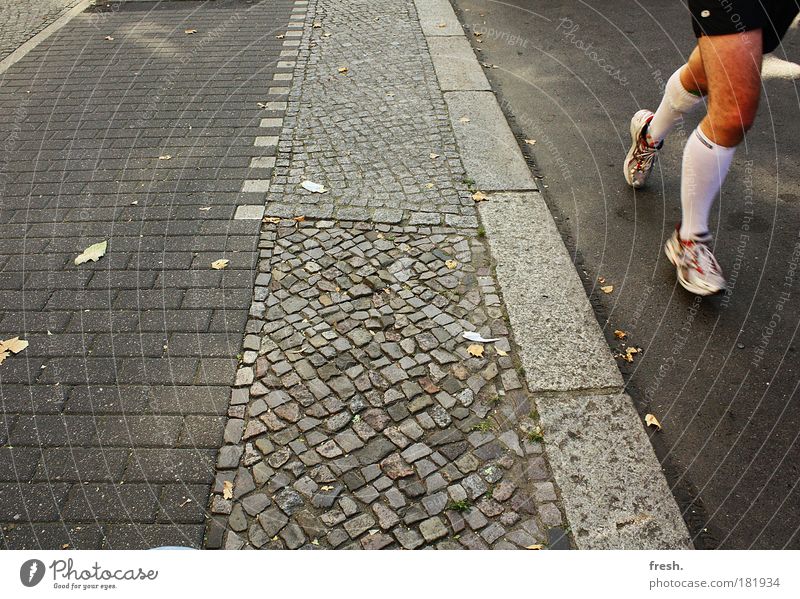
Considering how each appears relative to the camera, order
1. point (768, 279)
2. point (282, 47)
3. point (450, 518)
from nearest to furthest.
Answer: point (450, 518), point (768, 279), point (282, 47)

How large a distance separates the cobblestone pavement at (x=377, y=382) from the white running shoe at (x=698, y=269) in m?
1.03

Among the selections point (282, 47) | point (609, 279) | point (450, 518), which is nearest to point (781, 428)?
point (609, 279)

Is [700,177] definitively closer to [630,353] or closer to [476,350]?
[630,353]

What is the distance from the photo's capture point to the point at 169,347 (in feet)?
10.7

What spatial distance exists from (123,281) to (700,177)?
321 centimetres

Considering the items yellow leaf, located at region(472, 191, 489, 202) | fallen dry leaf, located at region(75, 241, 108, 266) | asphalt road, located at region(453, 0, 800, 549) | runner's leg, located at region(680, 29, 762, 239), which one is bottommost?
asphalt road, located at region(453, 0, 800, 549)

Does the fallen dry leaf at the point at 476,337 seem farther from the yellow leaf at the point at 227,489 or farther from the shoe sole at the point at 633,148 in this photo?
the shoe sole at the point at 633,148

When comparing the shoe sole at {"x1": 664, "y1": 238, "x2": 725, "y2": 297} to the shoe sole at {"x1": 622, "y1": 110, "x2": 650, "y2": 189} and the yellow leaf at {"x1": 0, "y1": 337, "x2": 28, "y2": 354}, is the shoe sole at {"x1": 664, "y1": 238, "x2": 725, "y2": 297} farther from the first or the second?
the yellow leaf at {"x1": 0, "y1": 337, "x2": 28, "y2": 354}

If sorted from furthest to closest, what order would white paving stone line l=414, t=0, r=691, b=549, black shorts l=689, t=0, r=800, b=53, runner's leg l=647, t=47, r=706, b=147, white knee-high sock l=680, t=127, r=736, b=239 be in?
runner's leg l=647, t=47, r=706, b=147
white knee-high sock l=680, t=127, r=736, b=239
black shorts l=689, t=0, r=800, b=53
white paving stone line l=414, t=0, r=691, b=549

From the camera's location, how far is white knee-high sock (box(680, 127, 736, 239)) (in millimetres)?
3338

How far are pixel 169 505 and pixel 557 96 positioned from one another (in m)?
4.82

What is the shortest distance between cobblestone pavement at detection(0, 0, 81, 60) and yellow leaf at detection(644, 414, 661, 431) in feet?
24.7

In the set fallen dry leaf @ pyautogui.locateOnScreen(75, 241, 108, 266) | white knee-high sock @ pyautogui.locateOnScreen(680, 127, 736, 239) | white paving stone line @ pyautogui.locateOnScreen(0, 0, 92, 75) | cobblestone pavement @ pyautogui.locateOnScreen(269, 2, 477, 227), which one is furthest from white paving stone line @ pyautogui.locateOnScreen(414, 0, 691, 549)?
white paving stone line @ pyautogui.locateOnScreen(0, 0, 92, 75)

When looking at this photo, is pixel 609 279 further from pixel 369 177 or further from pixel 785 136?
pixel 785 136
